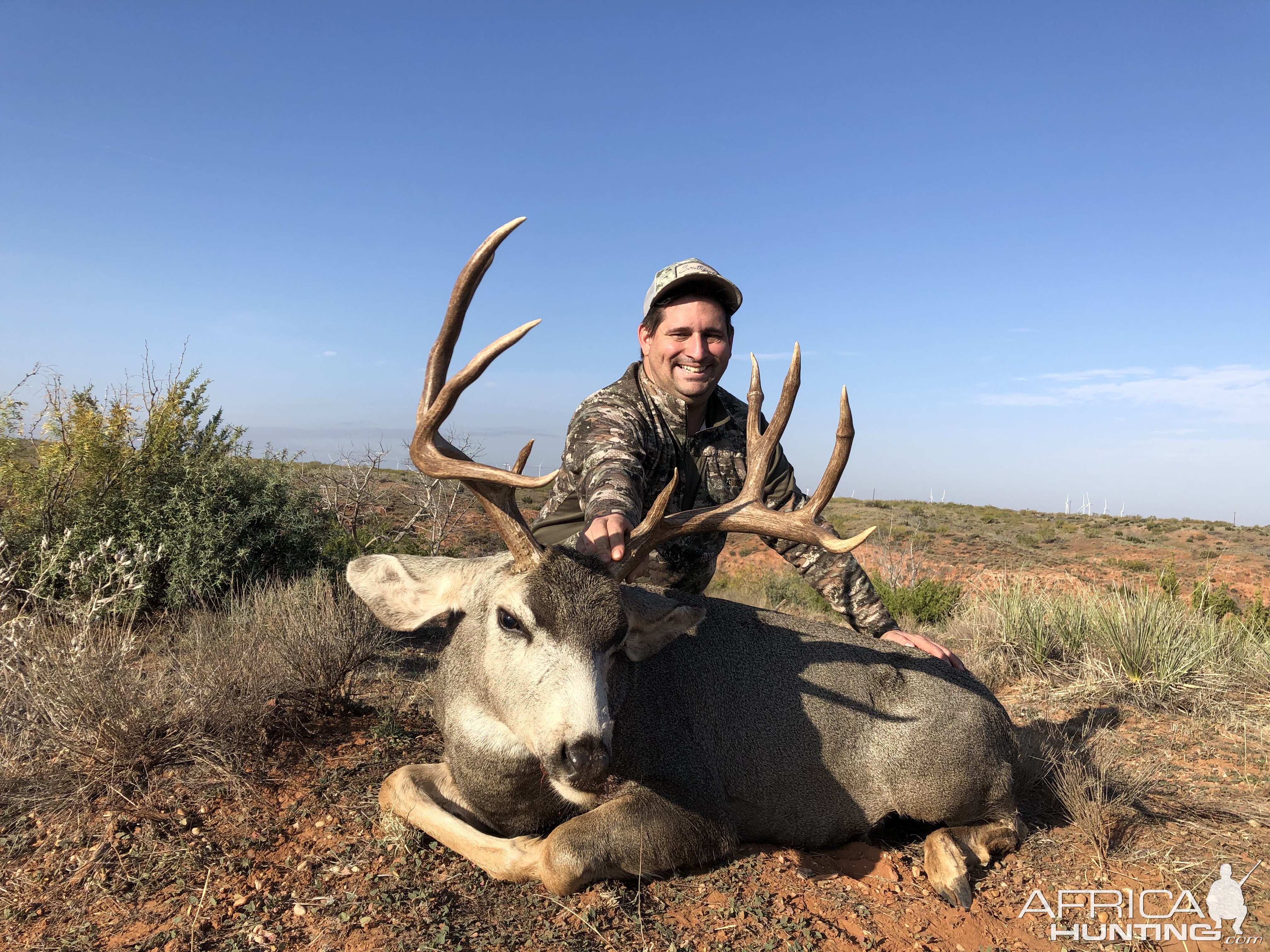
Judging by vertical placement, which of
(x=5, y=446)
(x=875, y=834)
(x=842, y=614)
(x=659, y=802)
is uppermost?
(x=5, y=446)

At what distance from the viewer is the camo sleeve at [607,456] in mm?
3898

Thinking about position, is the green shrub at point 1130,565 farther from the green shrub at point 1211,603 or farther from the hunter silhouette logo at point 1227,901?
the hunter silhouette logo at point 1227,901

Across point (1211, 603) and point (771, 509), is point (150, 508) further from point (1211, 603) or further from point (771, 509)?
point (1211, 603)

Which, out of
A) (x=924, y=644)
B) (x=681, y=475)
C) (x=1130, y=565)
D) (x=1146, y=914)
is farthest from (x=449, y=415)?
(x=1130, y=565)

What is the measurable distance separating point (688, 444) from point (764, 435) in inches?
60.6

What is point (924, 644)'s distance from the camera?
189 inches

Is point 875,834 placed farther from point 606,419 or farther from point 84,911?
point 84,911

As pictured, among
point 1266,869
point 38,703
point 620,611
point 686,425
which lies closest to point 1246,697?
point 1266,869

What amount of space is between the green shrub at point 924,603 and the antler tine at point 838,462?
23.8ft

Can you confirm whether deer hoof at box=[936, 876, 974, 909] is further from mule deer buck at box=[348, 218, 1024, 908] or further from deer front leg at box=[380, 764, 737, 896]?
deer front leg at box=[380, 764, 737, 896]

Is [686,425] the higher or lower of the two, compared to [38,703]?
higher

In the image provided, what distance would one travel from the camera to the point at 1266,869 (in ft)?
12.9

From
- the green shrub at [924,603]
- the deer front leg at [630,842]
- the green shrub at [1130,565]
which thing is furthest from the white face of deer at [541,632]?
the green shrub at [1130,565]

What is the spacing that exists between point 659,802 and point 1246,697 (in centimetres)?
616
